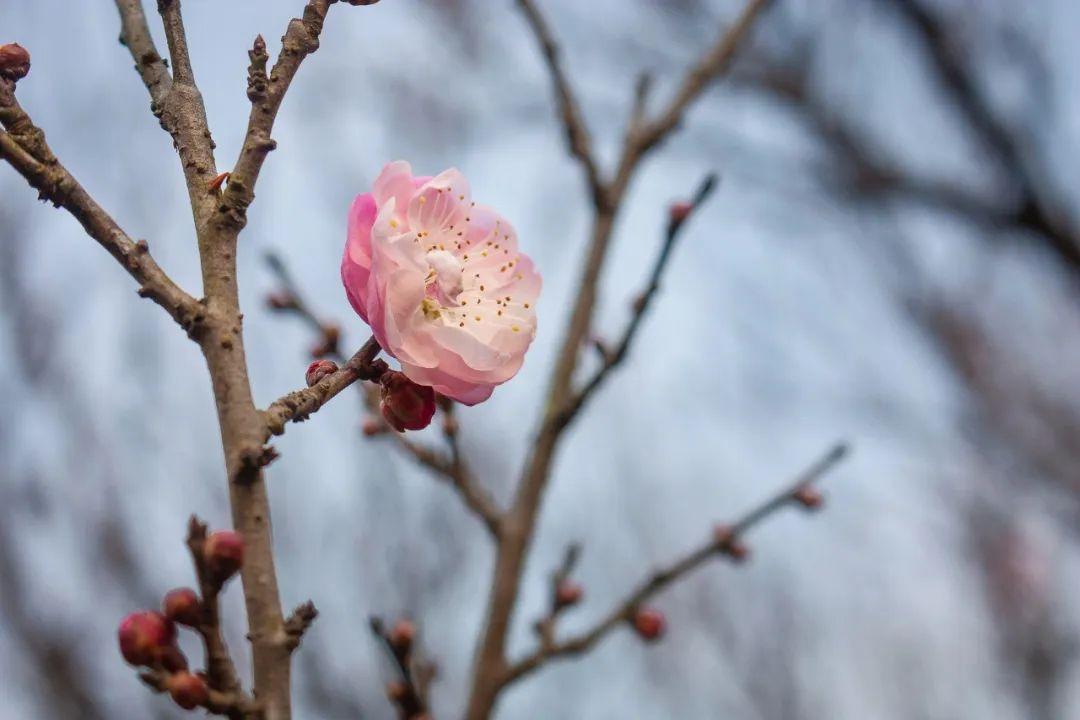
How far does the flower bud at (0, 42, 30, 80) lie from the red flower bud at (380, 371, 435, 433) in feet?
1.81

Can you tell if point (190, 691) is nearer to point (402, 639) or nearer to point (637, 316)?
point (402, 639)

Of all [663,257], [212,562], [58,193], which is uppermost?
[663,257]

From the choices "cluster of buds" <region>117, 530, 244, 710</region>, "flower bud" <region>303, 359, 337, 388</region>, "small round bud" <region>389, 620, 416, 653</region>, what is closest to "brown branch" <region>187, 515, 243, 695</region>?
"cluster of buds" <region>117, 530, 244, 710</region>

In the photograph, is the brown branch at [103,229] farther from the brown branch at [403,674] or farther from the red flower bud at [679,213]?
the red flower bud at [679,213]

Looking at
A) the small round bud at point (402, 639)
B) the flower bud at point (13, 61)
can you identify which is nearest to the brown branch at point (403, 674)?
the small round bud at point (402, 639)

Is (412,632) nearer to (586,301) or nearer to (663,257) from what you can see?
(663,257)

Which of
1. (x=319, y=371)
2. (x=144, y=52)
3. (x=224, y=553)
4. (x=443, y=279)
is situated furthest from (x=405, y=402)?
(x=144, y=52)

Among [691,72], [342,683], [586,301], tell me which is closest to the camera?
[586,301]

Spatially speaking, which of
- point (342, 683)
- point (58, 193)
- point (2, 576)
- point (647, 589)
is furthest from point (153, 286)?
point (2, 576)

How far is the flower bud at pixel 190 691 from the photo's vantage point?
0.90 m

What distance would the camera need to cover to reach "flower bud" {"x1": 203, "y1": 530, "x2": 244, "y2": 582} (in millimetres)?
836

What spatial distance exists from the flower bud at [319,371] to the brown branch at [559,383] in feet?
2.95

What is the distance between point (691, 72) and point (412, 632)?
1847 millimetres

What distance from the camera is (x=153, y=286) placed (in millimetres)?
924
